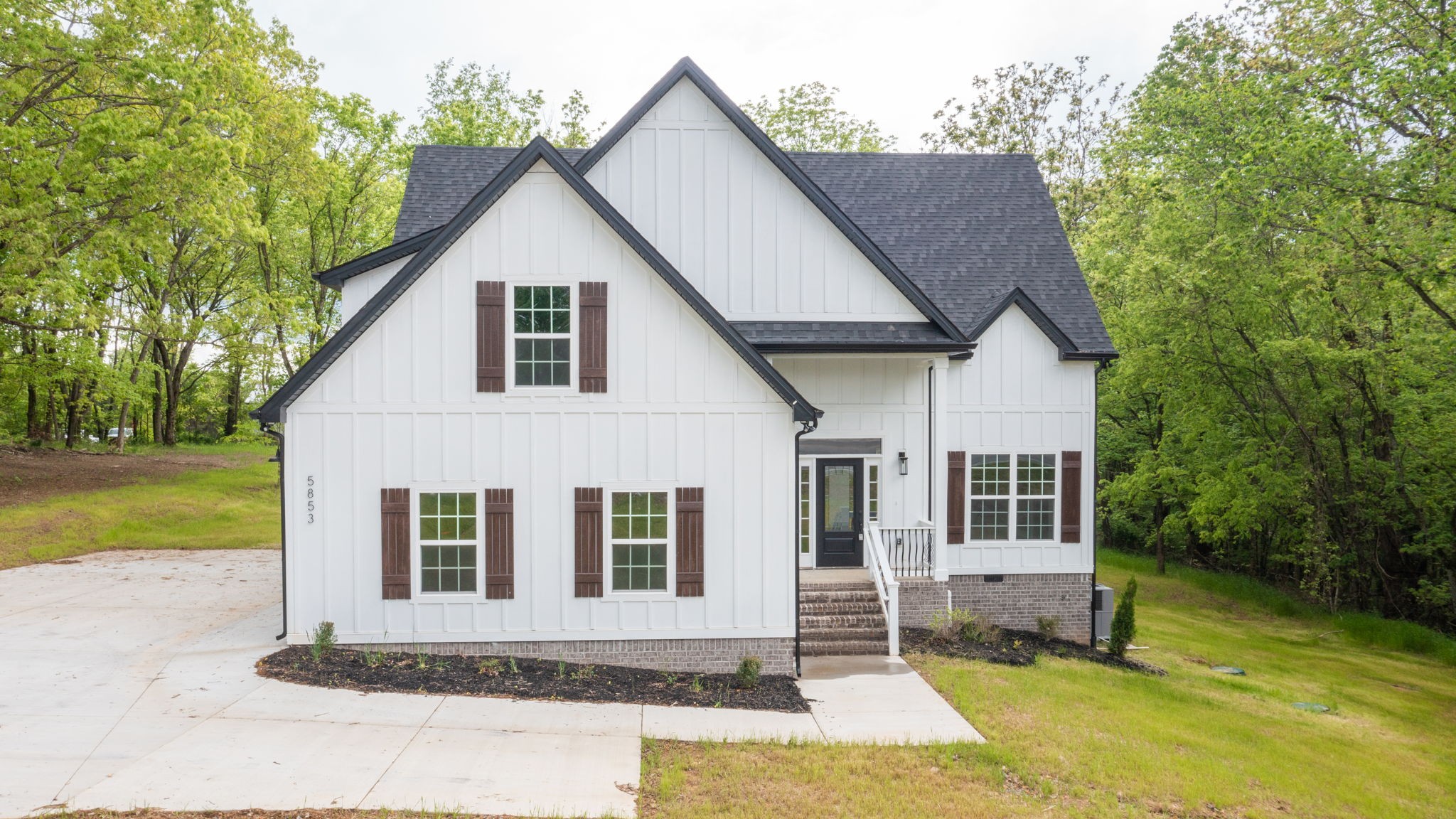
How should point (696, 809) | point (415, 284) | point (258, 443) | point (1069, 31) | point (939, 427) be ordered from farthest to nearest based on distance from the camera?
point (258, 443) → point (1069, 31) → point (939, 427) → point (415, 284) → point (696, 809)

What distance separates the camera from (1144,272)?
18.4 metres

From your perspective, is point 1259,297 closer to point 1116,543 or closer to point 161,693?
point 1116,543

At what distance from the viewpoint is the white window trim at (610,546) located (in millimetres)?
9797

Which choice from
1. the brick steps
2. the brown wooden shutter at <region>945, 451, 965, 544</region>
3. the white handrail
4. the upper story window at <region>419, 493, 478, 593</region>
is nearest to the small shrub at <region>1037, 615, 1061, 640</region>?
the brown wooden shutter at <region>945, 451, 965, 544</region>

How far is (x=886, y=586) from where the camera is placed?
476 inches

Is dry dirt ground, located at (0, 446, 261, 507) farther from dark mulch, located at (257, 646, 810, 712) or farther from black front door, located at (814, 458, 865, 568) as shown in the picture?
black front door, located at (814, 458, 865, 568)

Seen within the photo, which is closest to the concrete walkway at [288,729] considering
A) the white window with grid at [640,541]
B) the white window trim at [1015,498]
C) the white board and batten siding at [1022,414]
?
the white window with grid at [640,541]

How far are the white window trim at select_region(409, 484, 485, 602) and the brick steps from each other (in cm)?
468

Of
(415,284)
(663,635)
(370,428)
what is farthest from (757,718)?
(415,284)

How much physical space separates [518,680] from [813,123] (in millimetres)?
26636

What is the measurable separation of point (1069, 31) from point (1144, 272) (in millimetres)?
16053

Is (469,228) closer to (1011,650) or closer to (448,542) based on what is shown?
(448,542)

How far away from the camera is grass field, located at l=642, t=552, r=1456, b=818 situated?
6.63 m

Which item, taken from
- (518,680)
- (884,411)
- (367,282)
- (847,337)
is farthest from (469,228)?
(884,411)
